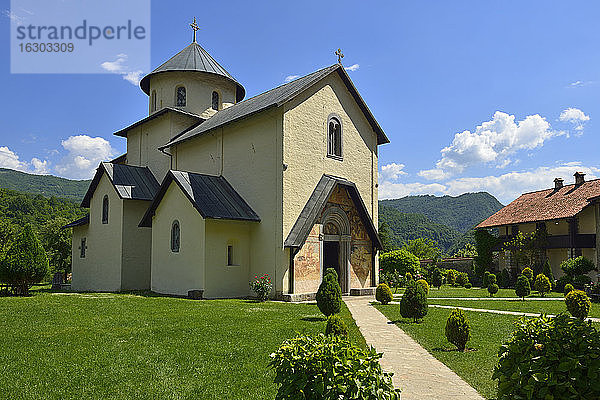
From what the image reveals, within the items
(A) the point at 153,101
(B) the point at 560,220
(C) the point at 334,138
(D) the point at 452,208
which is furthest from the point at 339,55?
(D) the point at 452,208

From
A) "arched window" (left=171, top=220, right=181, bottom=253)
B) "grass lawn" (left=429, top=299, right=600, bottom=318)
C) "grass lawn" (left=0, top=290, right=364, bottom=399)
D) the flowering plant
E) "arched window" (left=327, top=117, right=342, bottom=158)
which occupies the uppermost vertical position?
"arched window" (left=327, top=117, right=342, bottom=158)

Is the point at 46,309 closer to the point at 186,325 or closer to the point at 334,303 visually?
the point at 186,325

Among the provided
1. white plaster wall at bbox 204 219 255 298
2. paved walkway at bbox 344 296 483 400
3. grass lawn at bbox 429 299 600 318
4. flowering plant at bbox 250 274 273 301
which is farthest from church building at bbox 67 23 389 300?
paved walkway at bbox 344 296 483 400

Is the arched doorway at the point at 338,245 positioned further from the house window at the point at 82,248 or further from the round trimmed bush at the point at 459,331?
the house window at the point at 82,248

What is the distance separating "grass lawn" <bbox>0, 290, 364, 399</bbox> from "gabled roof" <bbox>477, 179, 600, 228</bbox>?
27506 millimetres

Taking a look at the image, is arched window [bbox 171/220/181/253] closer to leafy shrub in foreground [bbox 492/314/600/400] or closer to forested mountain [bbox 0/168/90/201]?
leafy shrub in foreground [bbox 492/314/600/400]

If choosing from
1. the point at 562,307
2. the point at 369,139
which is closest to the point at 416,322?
the point at 562,307

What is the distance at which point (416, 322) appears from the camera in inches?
511

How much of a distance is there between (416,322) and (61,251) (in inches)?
1432

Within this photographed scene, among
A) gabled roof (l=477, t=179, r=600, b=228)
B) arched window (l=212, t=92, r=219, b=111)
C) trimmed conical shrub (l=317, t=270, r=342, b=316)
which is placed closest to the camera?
trimmed conical shrub (l=317, t=270, r=342, b=316)

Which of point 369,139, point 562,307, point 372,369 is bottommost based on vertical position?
point 562,307

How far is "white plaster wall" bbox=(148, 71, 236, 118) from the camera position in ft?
88.6

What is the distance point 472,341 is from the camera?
406 inches

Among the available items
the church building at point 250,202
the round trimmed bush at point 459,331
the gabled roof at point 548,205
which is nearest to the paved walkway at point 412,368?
the round trimmed bush at point 459,331
